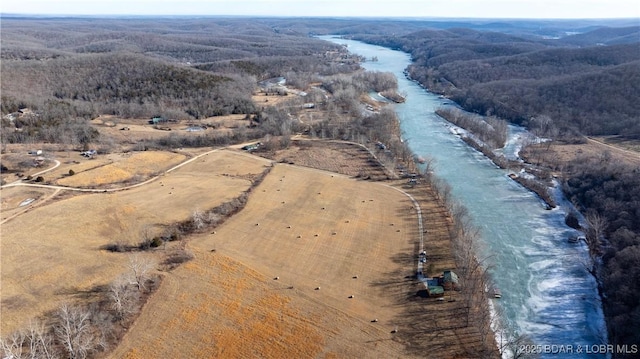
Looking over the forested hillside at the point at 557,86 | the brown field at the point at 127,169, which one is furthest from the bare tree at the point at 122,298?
the forested hillside at the point at 557,86

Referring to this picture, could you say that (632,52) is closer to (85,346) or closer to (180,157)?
(180,157)

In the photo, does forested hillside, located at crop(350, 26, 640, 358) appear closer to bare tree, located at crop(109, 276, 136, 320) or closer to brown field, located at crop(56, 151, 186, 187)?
bare tree, located at crop(109, 276, 136, 320)

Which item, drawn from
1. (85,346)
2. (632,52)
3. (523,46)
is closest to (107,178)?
(85,346)

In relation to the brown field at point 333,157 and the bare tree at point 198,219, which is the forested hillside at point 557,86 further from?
the bare tree at point 198,219

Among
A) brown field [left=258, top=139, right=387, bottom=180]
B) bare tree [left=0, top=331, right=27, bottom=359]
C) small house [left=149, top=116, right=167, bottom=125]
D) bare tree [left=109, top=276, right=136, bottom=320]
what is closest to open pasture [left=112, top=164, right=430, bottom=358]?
bare tree [left=109, top=276, right=136, bottom=320]

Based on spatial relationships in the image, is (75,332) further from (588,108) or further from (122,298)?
(588,108)

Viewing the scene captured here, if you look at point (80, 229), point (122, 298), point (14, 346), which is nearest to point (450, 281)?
point (122, 298)
